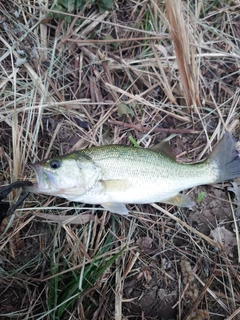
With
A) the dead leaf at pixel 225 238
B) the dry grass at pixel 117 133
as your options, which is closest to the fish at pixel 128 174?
the dry grass at pixel 117 133

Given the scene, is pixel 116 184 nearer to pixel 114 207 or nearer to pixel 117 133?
pixel 114 207

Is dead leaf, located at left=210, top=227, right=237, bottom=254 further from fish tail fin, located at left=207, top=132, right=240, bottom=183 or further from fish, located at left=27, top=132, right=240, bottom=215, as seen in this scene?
fish tail fin, located at left=207, top=132, right=240, bottom=183

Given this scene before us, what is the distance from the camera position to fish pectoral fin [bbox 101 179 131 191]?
Result: 3038 millimetres

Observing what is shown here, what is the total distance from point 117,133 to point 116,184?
814mm

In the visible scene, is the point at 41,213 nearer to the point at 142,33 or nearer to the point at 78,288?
the point at 78,288

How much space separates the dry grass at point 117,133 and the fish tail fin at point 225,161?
11.4 inches

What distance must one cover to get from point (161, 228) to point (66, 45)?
254 centimetres

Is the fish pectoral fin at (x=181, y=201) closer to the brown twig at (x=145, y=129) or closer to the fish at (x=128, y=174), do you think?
the fish at (x=128, y=174)

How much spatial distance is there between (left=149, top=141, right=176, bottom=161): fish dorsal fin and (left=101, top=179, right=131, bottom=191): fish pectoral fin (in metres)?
0.55

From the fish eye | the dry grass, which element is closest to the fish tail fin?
the dry grass

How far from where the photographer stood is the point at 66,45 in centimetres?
373

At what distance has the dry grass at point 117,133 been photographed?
124 inches

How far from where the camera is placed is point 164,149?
3375 millimetres

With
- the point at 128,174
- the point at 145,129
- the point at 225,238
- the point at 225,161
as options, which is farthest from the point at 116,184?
the point at 225,238
